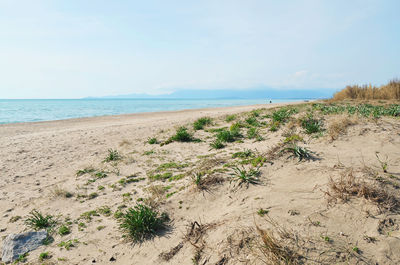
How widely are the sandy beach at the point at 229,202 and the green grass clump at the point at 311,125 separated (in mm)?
203

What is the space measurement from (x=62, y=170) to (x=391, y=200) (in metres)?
8.37

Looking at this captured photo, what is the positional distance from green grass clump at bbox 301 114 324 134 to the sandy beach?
0.20m

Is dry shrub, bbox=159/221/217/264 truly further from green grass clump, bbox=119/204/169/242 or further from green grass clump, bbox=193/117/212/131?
green grass clump, bbox=193/117/212/131

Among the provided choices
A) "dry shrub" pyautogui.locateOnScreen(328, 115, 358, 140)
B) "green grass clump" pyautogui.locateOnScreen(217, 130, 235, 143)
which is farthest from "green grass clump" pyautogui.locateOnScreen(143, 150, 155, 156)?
"dry shrub" pyautogui.locateOnScreen(328, 115, 358, 140)

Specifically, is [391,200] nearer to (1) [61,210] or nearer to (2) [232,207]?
(2) [232,207]

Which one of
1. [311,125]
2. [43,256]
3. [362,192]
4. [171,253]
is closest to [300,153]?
[362,192]

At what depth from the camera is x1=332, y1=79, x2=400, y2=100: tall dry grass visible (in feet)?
48.6

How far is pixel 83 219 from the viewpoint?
4426 millimetres

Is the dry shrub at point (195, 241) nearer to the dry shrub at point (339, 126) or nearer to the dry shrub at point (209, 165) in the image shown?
the dry shrub at point (209, 165)

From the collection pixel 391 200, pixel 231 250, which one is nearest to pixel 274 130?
pixel 391 200

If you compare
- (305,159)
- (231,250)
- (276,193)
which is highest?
(305,159)

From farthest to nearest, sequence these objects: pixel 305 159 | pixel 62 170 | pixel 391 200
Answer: pixel 62 170 → pixel 305 159 → pixel 391 200

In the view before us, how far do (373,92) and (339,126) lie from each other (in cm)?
1379

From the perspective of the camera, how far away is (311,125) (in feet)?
21.5
